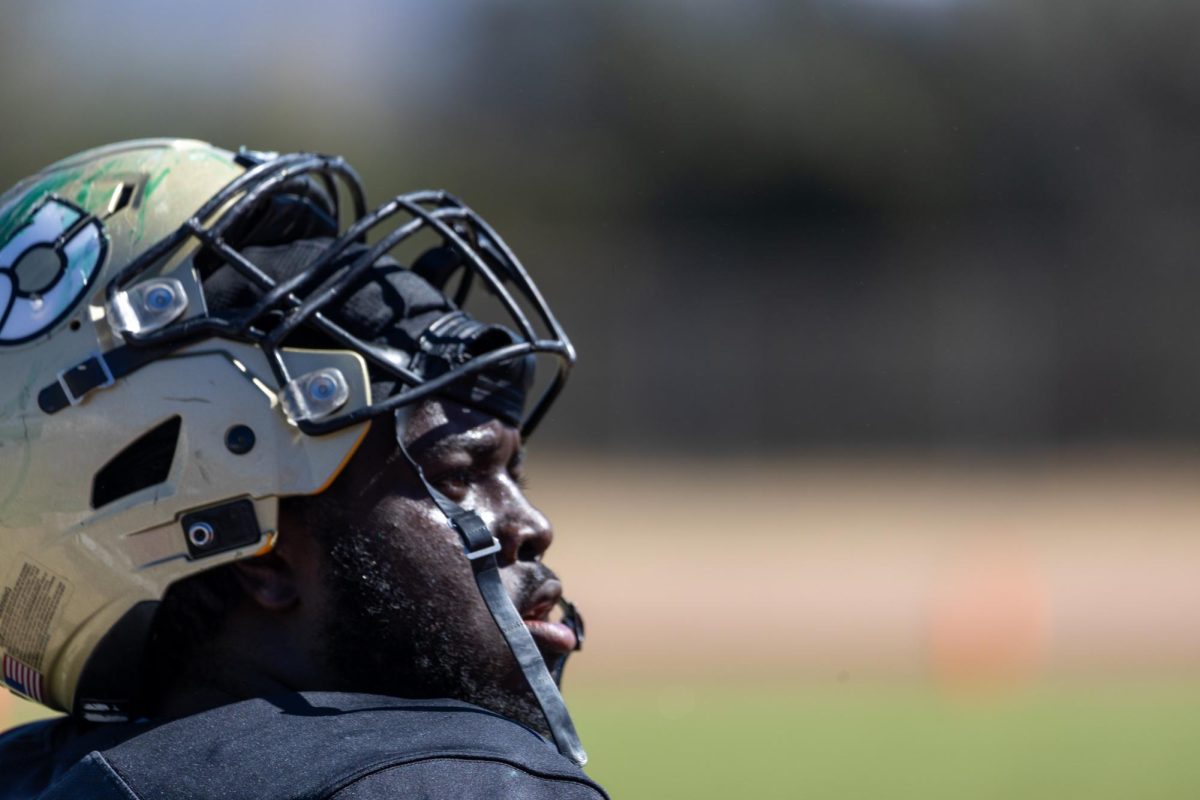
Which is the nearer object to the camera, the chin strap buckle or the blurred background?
the chin strap buckle

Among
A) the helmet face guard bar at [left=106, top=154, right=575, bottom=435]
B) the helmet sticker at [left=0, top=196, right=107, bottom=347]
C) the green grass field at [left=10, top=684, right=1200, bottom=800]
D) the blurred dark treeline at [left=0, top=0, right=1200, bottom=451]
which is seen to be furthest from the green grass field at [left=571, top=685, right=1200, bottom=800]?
the blurred dark treeline at [left=0, top=0, right=1200, bottom=451]

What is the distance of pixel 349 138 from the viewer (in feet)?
113

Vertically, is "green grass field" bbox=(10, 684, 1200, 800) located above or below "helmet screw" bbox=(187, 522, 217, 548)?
below

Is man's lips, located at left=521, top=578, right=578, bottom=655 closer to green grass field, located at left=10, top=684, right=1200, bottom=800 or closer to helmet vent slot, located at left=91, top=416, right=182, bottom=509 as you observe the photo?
helmet vent slot, located at left=91, top=416, right=182, bottom=509

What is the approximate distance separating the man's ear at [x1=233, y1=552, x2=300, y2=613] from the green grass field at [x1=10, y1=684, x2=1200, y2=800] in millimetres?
5011

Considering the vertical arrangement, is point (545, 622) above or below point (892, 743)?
above

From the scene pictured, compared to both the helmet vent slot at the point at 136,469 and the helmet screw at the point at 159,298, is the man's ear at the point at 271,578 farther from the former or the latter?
the helmet screw at the point at 159,298

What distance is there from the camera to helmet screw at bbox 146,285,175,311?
2402 millimetres

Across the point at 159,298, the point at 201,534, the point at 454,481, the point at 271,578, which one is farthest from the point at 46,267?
the point at 454,481

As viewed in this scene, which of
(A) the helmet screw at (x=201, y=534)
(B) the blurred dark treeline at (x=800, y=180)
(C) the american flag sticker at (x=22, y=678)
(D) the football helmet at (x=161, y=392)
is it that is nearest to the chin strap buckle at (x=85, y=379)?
(D) the football helmet at (x=161, y=392)

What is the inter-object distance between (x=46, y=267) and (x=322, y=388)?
524mm

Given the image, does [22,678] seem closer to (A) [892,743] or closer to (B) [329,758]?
(B) [329,758]

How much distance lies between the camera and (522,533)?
8.36 feet

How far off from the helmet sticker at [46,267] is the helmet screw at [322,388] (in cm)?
42
